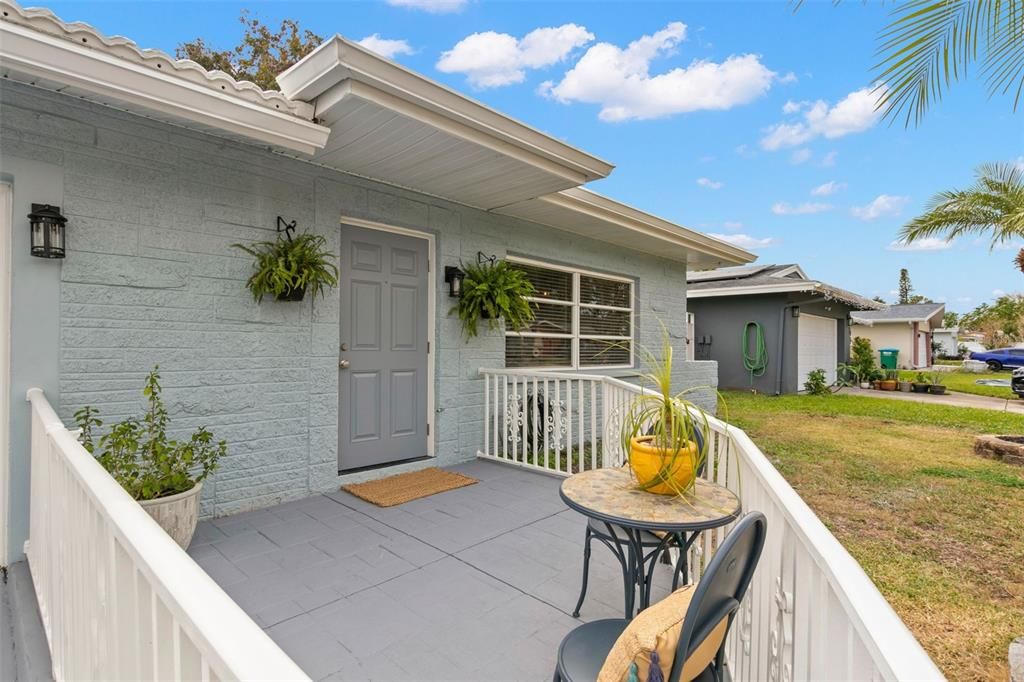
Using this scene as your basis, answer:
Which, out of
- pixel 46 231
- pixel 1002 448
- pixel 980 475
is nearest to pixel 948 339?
pixel 1002 448

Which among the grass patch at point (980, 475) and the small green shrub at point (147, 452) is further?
the grass patch at point (980, 475)

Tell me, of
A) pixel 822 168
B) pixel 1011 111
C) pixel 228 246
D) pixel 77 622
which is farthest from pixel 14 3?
pixel 822 168

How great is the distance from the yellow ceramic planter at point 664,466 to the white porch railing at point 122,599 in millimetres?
1529

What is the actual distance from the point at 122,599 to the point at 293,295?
2.84 meters

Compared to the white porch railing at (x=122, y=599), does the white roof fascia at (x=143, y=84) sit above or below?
above

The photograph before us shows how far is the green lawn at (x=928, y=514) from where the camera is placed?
8.14 feet

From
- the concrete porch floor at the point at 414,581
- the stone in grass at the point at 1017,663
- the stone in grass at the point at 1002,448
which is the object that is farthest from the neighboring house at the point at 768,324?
the stone in grass at the point at 1017,663

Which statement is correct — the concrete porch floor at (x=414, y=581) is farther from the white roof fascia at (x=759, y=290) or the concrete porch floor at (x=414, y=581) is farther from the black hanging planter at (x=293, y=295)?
the white roof fascia at (x=759, y=290)

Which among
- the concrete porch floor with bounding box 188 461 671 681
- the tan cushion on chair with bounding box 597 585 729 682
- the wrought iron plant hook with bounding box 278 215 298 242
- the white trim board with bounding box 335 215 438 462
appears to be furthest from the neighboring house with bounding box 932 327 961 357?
the tan cushion on chair with bounding box 597 585 729 682

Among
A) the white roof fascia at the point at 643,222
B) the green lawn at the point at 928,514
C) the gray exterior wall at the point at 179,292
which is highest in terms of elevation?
the white roof fascia at the point at 643,222

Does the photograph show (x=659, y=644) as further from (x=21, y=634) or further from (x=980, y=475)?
(x=980, y=475)

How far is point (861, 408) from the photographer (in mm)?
→ 9883

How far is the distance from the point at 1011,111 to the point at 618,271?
4.64 m

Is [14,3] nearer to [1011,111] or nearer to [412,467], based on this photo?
[412,467]
